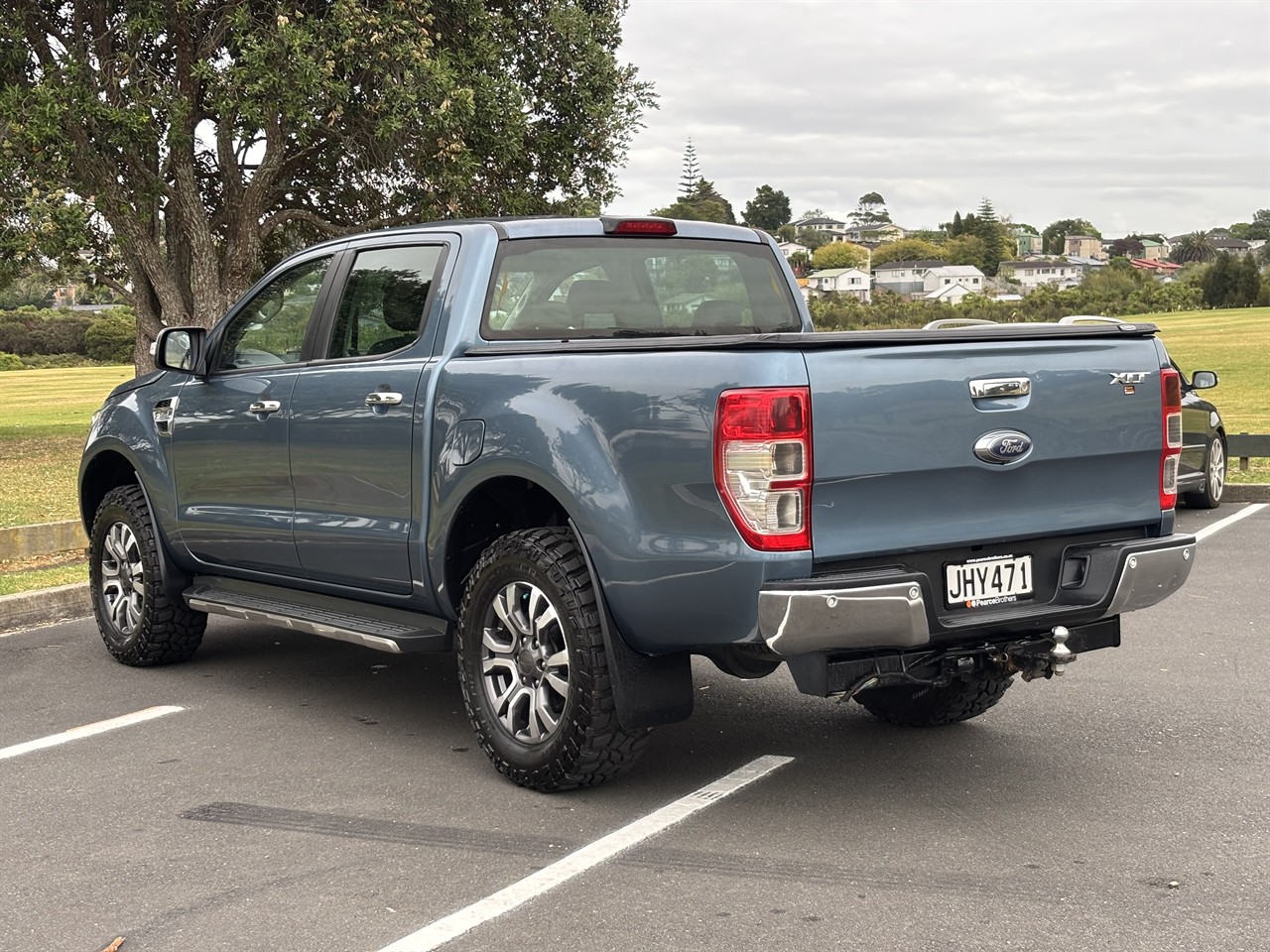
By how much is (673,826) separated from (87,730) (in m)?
2.69

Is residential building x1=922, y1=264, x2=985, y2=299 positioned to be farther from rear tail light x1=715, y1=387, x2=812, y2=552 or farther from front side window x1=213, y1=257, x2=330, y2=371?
rear tail light x1=715, y1=387, x2=812, y2=552

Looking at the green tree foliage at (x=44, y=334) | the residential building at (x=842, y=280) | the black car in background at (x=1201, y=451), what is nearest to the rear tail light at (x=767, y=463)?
the black car in background at (x=1201, y=451)

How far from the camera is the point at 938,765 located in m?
5.36

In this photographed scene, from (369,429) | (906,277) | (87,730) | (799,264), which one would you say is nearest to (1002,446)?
(369,429)

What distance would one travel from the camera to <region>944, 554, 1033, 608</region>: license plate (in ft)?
15.1

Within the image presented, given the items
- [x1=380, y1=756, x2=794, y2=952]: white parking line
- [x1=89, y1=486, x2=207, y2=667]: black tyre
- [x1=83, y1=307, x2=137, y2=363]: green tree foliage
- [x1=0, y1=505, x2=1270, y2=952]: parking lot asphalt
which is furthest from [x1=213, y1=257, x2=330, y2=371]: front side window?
[x1=83, y1=307, x2=137, y2=363]: green tree foliage

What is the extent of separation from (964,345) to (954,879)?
1.59m

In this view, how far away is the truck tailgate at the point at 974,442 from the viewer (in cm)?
438

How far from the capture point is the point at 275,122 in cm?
1939

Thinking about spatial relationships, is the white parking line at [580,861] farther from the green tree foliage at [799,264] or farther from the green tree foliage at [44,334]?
the green tree foliage at [44,334]

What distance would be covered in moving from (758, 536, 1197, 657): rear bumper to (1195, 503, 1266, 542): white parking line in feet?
22.0

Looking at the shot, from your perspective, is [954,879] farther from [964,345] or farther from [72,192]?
[72,192]

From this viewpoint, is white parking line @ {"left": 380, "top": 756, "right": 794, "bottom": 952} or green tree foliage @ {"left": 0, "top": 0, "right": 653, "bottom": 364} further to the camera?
green tree foliage @ {"left": 0, "top": 0, "right": 653, "bottom": 364}

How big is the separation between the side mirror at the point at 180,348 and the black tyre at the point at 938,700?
10.9 feet
